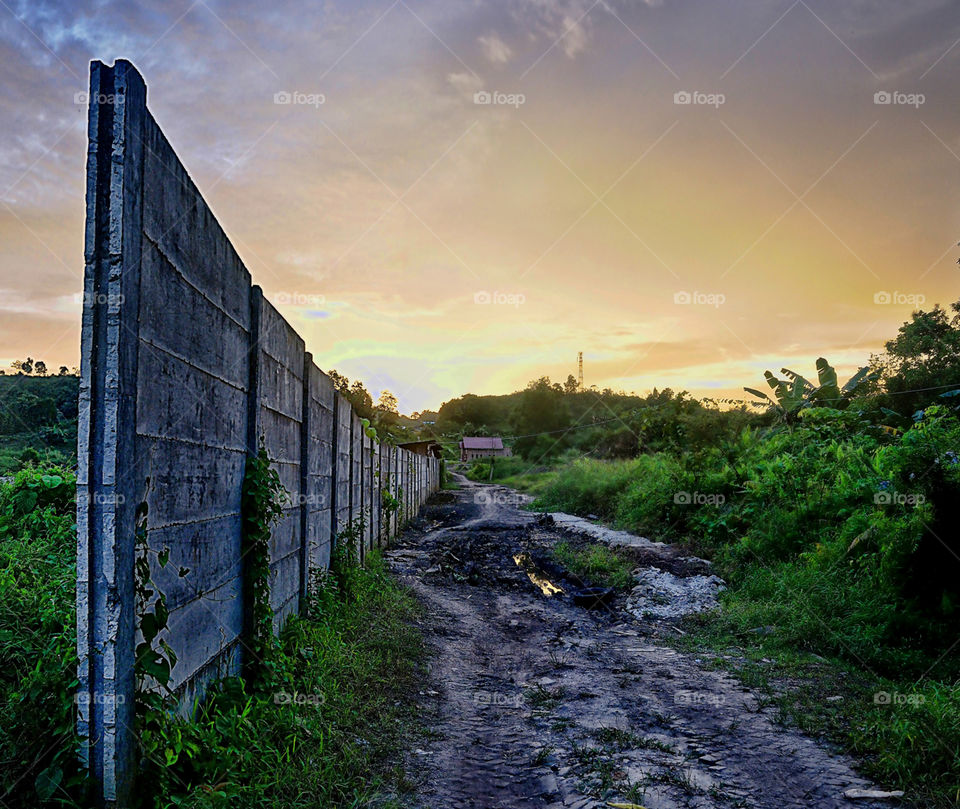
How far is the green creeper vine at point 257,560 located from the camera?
3771 mm

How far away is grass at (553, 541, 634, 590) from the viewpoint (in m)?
9.35

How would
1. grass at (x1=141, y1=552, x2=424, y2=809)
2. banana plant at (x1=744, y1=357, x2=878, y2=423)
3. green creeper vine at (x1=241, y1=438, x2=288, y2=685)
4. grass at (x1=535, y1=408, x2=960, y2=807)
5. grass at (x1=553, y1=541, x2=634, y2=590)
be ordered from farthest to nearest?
banana plant at (x1=744, y1=357, x2=878, y2=423)
grass at (x1=553, y1=541, x2=634, y2=590)
grass at (x1=535, y1=408, x2=960, y2=807)
green creeper vine at (x1=241, y1=438, x2=288, y2=685)
grass at (x1=141, y1=552, x2=424, y2=809)

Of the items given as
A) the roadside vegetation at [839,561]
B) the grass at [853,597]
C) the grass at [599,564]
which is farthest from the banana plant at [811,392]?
the grass at [599,564]

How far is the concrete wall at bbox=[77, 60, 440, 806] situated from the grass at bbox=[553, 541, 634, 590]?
20.5 feet

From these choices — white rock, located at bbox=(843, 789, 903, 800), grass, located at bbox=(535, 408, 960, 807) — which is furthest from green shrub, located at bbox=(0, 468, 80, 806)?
grass, located at bbox=(535, 408, 960, 807)

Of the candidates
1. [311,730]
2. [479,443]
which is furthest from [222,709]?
[479,443]

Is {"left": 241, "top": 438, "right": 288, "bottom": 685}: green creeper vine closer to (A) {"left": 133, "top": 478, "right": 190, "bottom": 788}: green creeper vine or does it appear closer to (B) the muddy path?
(B) the muddy path

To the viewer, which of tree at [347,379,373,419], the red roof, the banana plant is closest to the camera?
the banana plant

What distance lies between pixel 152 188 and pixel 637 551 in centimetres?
997

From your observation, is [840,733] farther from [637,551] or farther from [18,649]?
[637,551]

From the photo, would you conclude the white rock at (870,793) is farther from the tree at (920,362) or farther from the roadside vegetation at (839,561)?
the tree at (920,362)

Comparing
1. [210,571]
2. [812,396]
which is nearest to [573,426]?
[812,396]

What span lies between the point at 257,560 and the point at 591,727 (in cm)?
245

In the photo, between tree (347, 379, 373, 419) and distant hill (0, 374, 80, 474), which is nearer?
distant hill (0, 374, 80, 474)
